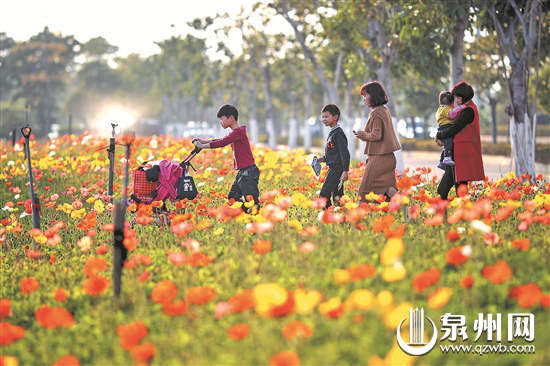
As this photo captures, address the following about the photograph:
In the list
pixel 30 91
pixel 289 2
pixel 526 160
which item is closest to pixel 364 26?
pixel 289 2

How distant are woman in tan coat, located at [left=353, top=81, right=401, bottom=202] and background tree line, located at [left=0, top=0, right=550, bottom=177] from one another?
502 centimetres

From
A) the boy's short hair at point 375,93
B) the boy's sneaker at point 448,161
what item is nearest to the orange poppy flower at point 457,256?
the boy's short hair at point 375,93

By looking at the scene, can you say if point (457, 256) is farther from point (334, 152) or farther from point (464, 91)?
point (334, 152)

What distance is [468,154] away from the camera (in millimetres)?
6617

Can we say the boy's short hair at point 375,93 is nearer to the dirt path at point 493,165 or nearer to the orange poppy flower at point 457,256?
the orange poppy flower at point 457,256

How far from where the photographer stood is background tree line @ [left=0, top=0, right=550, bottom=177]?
11.8 meters

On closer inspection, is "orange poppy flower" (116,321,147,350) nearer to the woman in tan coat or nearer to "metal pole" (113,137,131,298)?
"metal pole" (113,137,131,298)

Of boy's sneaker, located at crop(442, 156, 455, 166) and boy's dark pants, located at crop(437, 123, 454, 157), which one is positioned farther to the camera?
boy's dark pants, located at crop(437, 123, 454, 157)

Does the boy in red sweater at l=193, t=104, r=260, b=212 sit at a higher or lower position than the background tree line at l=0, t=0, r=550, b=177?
lower

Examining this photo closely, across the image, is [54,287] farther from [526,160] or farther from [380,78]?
[380,78]

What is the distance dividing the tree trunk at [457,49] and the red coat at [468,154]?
6825 mm

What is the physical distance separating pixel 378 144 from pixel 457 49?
7.82m

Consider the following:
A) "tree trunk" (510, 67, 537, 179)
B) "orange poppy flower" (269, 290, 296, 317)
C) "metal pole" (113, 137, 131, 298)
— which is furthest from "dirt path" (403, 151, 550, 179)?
"orange poppy flower" (269, 290, 296, 317)

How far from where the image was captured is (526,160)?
37.8ft
